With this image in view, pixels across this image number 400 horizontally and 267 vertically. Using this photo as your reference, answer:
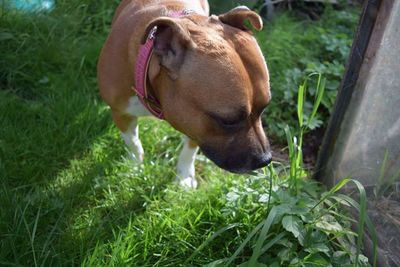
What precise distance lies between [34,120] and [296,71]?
6.11 feet

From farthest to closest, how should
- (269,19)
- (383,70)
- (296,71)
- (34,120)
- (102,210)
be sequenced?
(269,19) < (296,71) < (34,120) < (102,210) < (383,70)

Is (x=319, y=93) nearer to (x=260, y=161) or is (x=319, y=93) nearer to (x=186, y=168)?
(x=260, y=161)

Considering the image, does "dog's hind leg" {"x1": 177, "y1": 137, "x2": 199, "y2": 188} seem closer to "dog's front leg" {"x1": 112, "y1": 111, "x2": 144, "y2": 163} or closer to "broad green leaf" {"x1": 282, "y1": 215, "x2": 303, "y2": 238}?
"dog's front leg" {"x1": 112, "y1": 111, "x2": 144, "y2": 163}

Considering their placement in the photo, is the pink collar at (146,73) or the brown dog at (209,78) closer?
the brown dog at (209,78)

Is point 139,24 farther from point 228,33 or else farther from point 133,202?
point 133,202

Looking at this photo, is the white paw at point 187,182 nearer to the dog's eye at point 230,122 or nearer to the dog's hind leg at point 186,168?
the dog's hind leg at point 186,168

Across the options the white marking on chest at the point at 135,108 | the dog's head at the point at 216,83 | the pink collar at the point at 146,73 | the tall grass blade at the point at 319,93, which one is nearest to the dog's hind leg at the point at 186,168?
the white marking on chest at the point at 135,108

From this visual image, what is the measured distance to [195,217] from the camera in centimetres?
282

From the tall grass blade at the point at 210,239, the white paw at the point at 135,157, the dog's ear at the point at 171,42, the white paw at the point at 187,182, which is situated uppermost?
the dog's ear at the point at 171,42

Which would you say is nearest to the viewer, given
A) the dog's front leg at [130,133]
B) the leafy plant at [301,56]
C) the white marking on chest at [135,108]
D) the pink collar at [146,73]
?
the pink collar at [146,73]

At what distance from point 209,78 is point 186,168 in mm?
1085

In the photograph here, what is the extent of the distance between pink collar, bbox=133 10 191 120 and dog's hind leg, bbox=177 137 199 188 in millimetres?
576

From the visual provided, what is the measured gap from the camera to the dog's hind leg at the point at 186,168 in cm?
314

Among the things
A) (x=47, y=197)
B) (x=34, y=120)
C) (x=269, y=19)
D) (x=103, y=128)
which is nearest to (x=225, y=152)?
(x=47, y=197)
